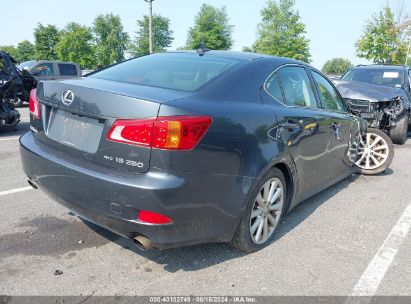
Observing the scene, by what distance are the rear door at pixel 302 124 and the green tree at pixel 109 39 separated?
81.0m

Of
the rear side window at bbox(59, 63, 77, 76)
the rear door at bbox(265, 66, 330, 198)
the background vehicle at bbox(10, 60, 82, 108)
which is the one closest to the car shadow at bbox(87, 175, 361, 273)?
the rear door at bbox(265, 66, 330, 198)

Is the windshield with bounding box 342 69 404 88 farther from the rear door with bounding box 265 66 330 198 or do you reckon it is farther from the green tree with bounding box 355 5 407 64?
the green tree with bounding box 355 5 407 64

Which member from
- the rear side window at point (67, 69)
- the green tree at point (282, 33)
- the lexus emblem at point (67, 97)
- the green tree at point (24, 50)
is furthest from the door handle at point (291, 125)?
the green tree at point (24, 50)

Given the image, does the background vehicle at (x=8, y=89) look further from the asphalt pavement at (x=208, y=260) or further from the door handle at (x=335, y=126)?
the door handle at (x=335, y=126)

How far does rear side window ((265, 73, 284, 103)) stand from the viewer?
10.5 ft

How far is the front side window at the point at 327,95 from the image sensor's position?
416 cm

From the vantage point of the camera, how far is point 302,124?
3.46m

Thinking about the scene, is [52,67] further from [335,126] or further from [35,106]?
[335,126]

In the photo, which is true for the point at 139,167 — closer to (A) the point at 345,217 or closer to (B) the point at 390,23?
(A) the point at 345,217

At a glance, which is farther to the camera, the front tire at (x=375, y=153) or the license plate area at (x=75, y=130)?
the front tire at (x=375, y=153)

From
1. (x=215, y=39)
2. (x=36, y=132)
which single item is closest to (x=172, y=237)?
(x=36, y=132)

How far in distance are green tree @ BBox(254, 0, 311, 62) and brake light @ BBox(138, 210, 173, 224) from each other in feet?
166

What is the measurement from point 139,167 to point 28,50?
119452 millimetres

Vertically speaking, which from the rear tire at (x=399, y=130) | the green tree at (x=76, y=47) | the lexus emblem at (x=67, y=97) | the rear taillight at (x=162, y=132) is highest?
the green tree at (x=76, y=47)
